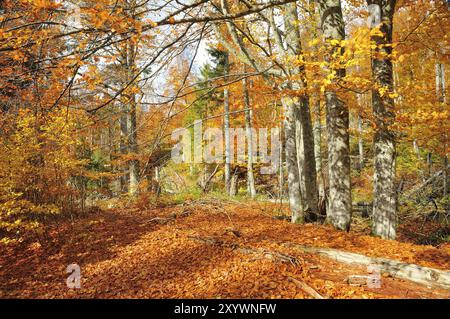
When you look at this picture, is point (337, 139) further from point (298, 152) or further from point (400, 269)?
point (400, 269)

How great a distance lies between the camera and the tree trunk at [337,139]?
A: 253 inches

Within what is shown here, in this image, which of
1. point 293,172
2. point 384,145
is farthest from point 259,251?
point 384,145

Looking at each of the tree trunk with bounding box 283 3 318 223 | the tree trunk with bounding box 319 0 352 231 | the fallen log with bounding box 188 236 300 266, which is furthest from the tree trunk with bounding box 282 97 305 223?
the fallen log with bounding box 188 236 300 266

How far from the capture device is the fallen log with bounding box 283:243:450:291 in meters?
3.54

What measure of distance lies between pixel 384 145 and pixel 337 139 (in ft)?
Result: 3.12

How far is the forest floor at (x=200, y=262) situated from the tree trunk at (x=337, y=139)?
71 centimetres

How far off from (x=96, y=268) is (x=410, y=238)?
8232 millimetres

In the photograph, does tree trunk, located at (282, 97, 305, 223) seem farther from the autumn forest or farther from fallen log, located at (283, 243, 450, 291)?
fallen log, located at (283, 243, 450, 291)

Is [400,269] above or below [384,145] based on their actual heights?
below

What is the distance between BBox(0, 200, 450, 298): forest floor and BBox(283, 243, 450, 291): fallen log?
0.09 metres

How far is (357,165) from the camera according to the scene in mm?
21328

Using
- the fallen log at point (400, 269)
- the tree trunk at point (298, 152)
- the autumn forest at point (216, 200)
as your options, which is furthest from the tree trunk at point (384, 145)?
the fallen log at point (400, 269)

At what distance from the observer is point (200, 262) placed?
15.8ft
